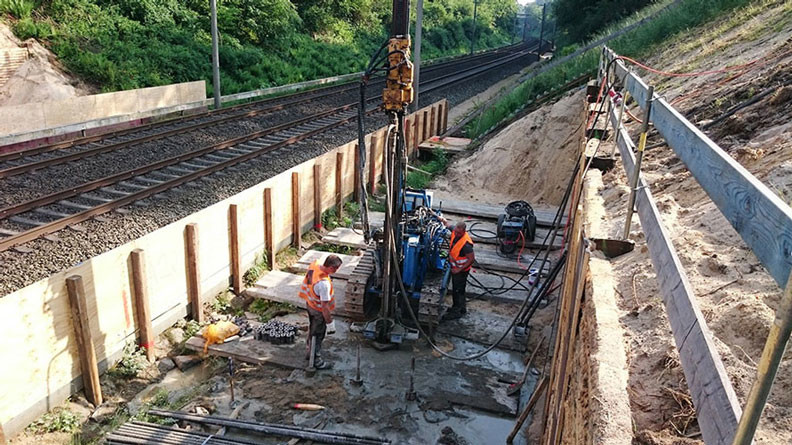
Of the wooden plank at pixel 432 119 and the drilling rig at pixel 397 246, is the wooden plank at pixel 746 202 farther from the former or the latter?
the wooden plank at pixel 432 119

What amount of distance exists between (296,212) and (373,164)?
4.00 metres

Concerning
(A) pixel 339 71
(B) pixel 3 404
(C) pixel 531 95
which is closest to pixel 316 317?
(B) pixel 3 404

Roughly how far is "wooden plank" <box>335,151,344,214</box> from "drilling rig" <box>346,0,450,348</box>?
3.16 meters

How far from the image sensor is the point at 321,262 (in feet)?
35.5

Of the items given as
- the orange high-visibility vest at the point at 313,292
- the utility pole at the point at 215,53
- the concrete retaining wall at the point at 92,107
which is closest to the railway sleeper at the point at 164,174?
the concrete retaining wall at the point at 92,107

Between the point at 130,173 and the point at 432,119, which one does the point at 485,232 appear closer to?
the point at 130,173

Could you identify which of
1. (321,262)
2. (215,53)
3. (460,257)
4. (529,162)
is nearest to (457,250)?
(460,257)

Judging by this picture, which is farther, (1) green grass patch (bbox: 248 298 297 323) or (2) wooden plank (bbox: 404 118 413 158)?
(2) wooden plank (bbox: 404 118 413 158)

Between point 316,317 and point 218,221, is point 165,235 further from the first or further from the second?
point 316,317

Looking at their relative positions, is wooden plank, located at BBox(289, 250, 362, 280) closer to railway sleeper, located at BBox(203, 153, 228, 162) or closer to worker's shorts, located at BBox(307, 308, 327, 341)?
worker's shorts, located at BBox(307, 308, 327, 341)

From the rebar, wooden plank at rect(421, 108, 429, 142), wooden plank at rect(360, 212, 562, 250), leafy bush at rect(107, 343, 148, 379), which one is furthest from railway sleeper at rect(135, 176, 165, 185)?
wooden plank at rect(421, 108, 429, 142)

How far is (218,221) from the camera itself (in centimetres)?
898

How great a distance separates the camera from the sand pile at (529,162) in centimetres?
1542

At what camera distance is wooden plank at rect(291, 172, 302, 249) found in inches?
432
